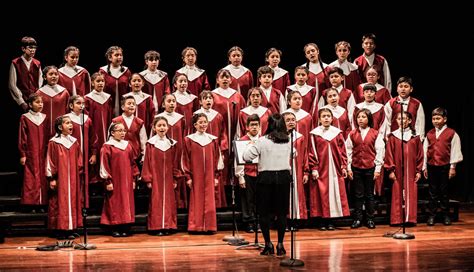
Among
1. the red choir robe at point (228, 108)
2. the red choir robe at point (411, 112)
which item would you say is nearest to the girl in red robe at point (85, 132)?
the red choir robe at point (228, 108)

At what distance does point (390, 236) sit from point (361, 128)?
4.13 ft

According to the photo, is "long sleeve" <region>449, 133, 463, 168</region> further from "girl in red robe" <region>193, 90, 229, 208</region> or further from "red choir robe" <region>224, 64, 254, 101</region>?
"girl in red robe" <region>193, 90, 229, 208</region>

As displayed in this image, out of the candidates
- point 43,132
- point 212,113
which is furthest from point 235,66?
point 43,132

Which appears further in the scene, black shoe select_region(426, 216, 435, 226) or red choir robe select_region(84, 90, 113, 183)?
black shoe select_region(426, 216, 435, 226)

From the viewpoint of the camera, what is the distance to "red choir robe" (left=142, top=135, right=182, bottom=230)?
8.00m

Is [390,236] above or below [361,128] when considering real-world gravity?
→ below

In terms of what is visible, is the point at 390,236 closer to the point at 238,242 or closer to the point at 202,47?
the point at 238,242

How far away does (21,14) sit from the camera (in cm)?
943

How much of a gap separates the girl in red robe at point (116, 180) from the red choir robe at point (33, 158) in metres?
0.65

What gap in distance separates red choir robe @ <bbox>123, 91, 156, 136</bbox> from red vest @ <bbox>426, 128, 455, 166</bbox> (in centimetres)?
307

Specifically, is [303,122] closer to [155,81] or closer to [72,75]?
[155,81]

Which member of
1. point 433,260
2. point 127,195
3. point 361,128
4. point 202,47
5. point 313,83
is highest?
point 202,47

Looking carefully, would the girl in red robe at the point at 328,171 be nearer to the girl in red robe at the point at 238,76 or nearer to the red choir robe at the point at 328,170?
the red choir robe at the point at 328,170

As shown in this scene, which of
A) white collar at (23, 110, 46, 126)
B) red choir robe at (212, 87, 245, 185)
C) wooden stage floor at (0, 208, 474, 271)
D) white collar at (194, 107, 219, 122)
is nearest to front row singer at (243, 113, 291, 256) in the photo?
wooden stage floor at (0, 208, 474, 271)
